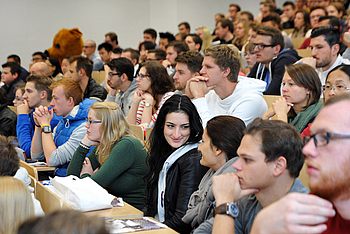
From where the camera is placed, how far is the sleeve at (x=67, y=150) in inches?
185

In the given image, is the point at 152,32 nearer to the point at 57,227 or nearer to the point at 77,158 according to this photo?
the point at 77,158

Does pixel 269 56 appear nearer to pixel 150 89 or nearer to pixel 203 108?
pixel 150 89

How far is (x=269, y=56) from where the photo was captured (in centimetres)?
639

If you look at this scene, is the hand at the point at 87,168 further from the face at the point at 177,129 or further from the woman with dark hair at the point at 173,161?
the face at the point at 177,129

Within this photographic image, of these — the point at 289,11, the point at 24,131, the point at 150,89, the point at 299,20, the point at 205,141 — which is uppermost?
the point at 289,11

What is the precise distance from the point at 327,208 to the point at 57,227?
0.76 m

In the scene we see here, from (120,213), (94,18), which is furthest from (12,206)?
(94,18)

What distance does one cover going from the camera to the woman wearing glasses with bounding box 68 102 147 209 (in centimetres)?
380

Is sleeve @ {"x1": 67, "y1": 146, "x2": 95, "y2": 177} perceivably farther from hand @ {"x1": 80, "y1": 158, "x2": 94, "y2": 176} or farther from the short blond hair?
the short blond hair

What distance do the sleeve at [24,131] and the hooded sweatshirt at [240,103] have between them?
173cm

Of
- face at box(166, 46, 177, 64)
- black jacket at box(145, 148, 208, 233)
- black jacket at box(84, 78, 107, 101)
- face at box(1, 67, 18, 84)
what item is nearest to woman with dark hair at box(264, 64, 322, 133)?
black jacket at box(145, 148, 208, 233)

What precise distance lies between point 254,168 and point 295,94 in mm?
1951

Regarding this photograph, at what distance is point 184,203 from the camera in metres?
3.34

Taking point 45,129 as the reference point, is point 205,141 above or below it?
above
